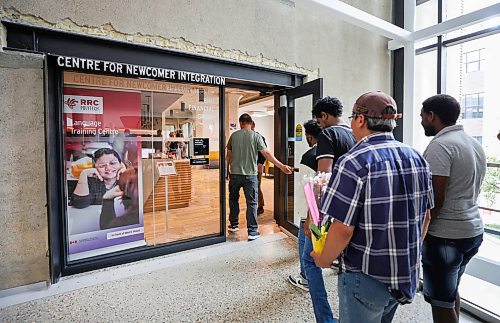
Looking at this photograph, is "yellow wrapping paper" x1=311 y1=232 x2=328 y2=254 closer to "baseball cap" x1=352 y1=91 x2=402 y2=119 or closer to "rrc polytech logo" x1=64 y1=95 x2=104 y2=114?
"baseball cap" x1=352 y1=91 x2=402 y2=119

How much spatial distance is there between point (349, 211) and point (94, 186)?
9.46ft

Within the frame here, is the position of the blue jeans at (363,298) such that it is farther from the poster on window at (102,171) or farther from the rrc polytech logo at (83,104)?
the rrc polytech logo at (83,104)

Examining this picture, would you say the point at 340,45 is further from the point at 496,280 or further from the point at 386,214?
the point at 386,214

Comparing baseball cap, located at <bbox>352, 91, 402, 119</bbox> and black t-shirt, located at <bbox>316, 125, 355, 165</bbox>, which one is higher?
baseball cap, located at <bbox>352, 91, 402, 119</bbox>

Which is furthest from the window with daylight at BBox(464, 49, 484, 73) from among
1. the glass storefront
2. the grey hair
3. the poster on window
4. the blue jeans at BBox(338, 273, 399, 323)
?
the poster on window

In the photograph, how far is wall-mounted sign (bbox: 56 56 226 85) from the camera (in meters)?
2.55

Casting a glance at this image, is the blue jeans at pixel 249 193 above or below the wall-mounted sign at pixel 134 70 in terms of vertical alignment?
below

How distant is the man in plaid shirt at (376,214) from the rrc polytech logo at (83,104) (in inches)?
109

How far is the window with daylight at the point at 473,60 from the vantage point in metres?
3.48

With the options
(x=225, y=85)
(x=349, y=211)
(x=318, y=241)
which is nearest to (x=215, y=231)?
(x=225, y=85)

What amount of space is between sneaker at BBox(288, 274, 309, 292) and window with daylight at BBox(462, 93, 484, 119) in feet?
9.45

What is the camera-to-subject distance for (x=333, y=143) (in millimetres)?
1739

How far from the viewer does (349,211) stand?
3.25 ft

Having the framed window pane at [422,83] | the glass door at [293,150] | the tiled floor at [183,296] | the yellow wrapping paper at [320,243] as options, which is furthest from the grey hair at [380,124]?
the framed window pane at [422,83]
